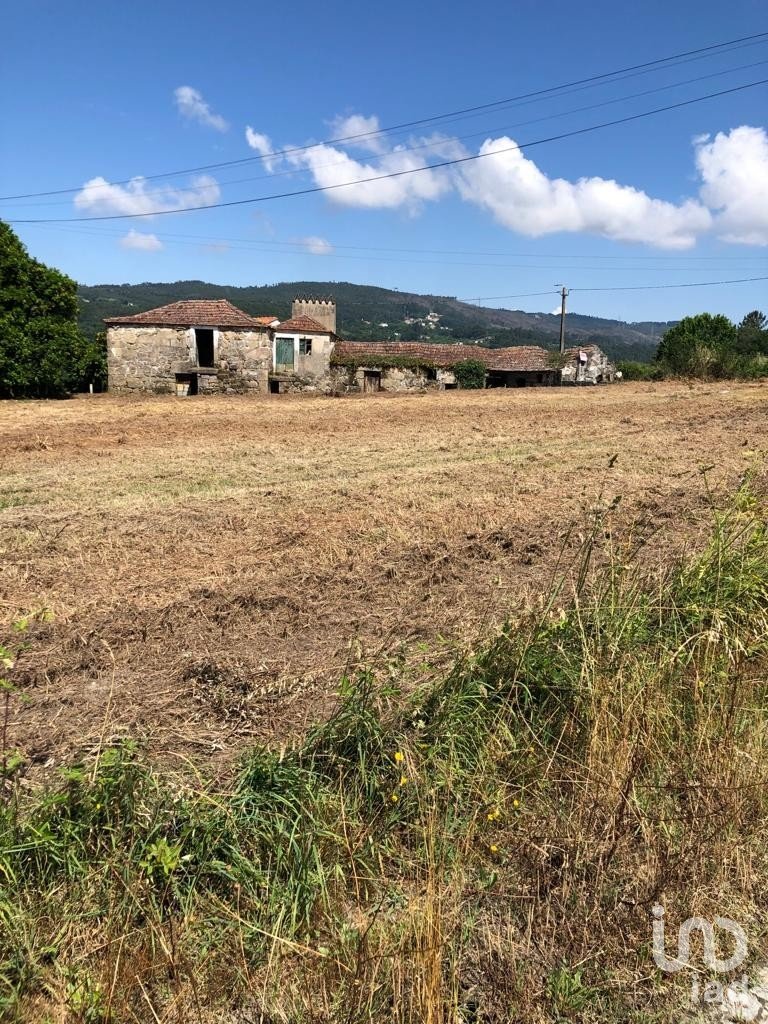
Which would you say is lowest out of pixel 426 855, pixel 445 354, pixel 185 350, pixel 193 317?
pixel 426 855

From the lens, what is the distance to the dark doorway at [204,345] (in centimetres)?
3143

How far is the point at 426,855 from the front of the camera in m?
2.41

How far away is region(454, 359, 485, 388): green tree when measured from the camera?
38125mm

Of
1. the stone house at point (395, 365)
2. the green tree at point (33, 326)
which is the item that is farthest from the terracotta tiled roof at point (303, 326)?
the green tree at point (33, 326)

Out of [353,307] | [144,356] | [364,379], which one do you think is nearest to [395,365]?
[364,379]

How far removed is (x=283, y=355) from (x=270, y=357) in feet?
9.36

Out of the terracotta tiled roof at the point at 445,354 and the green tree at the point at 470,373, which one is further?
the green tree at the point at 470,373

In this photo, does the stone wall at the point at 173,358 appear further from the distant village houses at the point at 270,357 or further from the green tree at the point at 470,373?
the green tree at the point at 470,373

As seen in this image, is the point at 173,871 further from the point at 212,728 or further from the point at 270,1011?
the point at 212,728

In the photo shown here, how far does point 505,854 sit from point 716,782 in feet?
2.98

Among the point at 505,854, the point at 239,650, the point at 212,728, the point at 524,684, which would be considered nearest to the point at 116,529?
the point at 239,650

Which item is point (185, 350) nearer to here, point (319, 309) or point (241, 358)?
point (241, 358)

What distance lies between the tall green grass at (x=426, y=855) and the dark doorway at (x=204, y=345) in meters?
30.7

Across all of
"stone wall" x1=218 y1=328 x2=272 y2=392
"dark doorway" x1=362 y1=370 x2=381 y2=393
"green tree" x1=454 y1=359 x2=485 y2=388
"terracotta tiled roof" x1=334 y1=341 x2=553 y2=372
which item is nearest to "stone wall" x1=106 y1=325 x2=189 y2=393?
"stone wall" x1=218 y1=328 x2=272 y2=392
